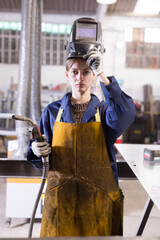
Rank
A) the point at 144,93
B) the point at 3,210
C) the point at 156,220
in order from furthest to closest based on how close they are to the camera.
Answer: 1. the point at 144,93
2. the point at 3,210
3. the point at 156,220

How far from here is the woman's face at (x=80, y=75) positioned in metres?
1.24

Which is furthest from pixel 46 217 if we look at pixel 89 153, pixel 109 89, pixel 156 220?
pixel 156 220

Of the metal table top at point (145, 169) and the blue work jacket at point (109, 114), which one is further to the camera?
the blue work jacket at point (109, 114)

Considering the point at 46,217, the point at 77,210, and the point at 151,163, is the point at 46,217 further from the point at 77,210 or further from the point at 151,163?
the point at 151,163

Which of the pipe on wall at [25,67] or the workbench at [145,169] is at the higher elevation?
the pipe on wall at [25,67]

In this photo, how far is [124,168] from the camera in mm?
1818

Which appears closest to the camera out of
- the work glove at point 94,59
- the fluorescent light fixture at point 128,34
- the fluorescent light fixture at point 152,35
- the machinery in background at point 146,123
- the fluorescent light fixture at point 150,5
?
the work glove at point 94,59

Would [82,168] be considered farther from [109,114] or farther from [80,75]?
[80,75]

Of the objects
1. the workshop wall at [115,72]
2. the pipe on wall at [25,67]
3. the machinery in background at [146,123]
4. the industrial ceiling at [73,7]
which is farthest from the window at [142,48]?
the pipe on wall at [25,67]

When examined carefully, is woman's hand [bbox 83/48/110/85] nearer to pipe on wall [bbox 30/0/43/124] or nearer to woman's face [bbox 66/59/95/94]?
woman's face [bbox 66/59/95/94]

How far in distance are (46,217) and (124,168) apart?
2.29ft

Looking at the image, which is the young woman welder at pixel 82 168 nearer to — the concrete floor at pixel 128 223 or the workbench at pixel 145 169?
the workbench at pixel 145 169

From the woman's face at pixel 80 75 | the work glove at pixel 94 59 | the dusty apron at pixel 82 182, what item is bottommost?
the dusty apron at pixel 82 182

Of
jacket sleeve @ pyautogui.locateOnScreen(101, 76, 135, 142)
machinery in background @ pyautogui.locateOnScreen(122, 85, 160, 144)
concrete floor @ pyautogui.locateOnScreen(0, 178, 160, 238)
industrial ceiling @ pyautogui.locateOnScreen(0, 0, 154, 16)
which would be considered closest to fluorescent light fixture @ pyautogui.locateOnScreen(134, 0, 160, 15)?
industrial ceiling @ pyautogui.locateOnScreen(0, 0, 154, 16)
